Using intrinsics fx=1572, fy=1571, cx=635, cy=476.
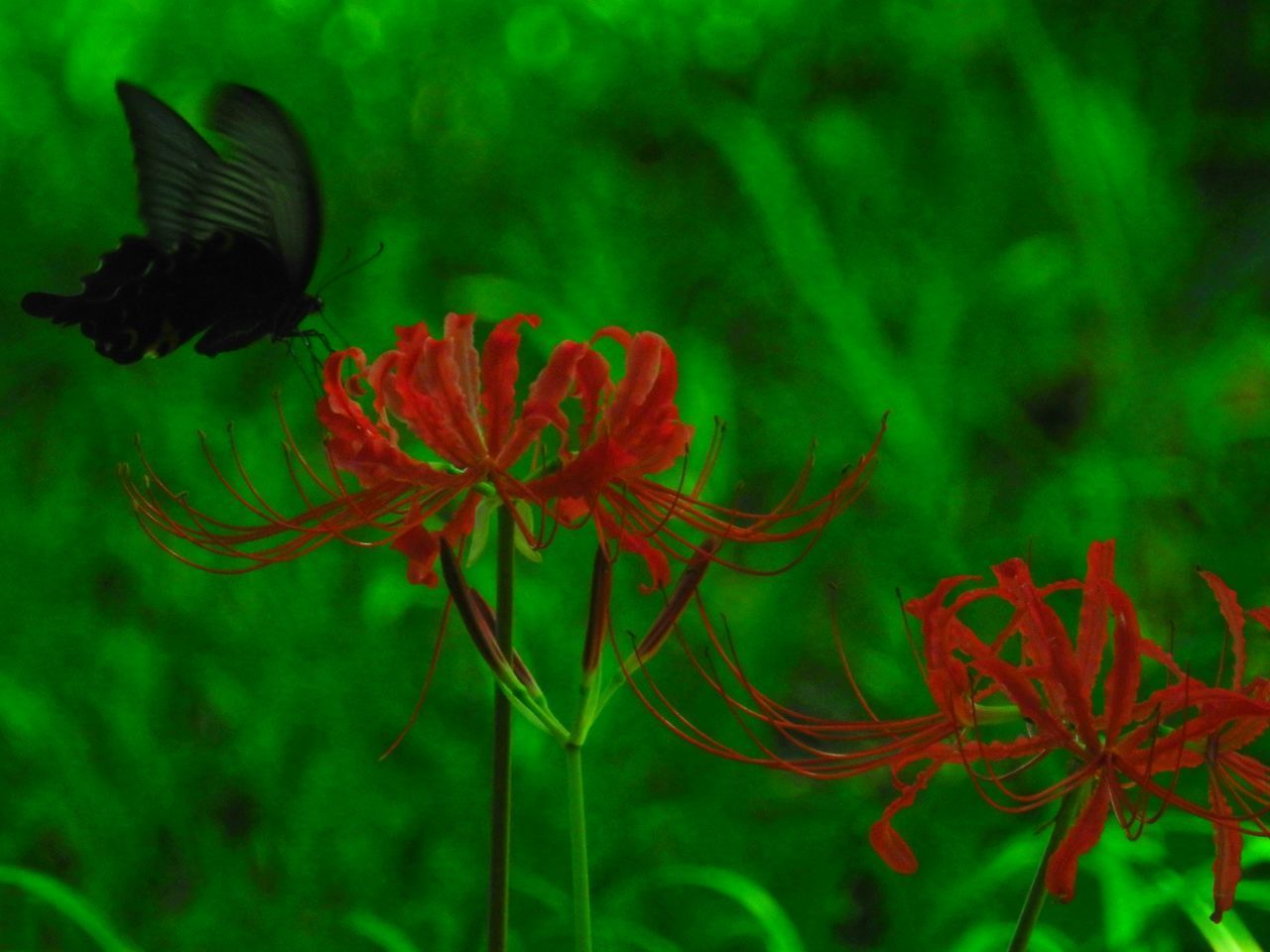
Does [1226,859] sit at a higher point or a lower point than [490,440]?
lower

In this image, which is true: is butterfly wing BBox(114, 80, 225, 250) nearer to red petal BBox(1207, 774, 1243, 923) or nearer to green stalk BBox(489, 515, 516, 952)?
green stalk BBox(489, 515, 516, 952)

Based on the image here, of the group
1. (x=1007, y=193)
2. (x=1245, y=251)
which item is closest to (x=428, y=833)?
(x=1007, y=193)

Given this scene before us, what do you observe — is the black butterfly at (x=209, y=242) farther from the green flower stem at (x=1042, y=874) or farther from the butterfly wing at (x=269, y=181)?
the green flower stem at (x=1042, y=874)

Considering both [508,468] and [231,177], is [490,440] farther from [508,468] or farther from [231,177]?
[231,177]

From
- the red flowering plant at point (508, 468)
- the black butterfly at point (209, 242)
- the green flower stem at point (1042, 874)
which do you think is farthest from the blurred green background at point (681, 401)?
the green flower stem at point (1042, 874)

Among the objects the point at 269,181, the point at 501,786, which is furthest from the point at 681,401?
the point at 501,786

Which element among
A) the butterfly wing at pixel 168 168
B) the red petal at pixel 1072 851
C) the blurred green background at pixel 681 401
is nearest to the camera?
the red petal at pixel 1072 851
